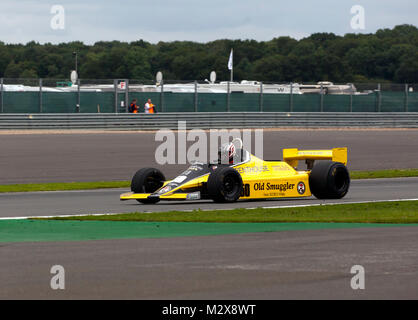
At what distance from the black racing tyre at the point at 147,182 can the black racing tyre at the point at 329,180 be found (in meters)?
2.94

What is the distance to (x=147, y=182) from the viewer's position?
1672cm

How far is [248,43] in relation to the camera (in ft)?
520

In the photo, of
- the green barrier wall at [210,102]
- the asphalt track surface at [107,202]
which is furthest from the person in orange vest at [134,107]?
the asphalt track surface at [107,202]

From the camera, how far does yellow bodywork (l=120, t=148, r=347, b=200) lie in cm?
1625

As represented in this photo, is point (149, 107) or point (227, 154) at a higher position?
point (149, 107)

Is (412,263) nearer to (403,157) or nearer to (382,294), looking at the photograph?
(382,294)

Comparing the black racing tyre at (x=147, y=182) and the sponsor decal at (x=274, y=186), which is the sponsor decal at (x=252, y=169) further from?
the black racing tyre at (x=147, y=182)

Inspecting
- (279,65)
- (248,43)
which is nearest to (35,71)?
(279,65)

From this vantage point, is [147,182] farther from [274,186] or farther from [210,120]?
[210,120]

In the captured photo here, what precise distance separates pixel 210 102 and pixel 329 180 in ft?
94.8

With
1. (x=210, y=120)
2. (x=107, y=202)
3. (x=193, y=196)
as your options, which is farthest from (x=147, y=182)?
(x=210, y=120)

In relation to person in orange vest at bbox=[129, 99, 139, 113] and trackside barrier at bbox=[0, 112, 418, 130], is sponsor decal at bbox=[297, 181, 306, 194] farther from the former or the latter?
person in orange vest at bbox=[129, 99, 139, 113]

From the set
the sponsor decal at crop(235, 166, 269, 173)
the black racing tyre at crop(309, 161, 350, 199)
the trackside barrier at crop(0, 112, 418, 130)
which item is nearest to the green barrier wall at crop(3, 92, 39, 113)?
the trackside barrier at crop(0, 112, 418, 130)
